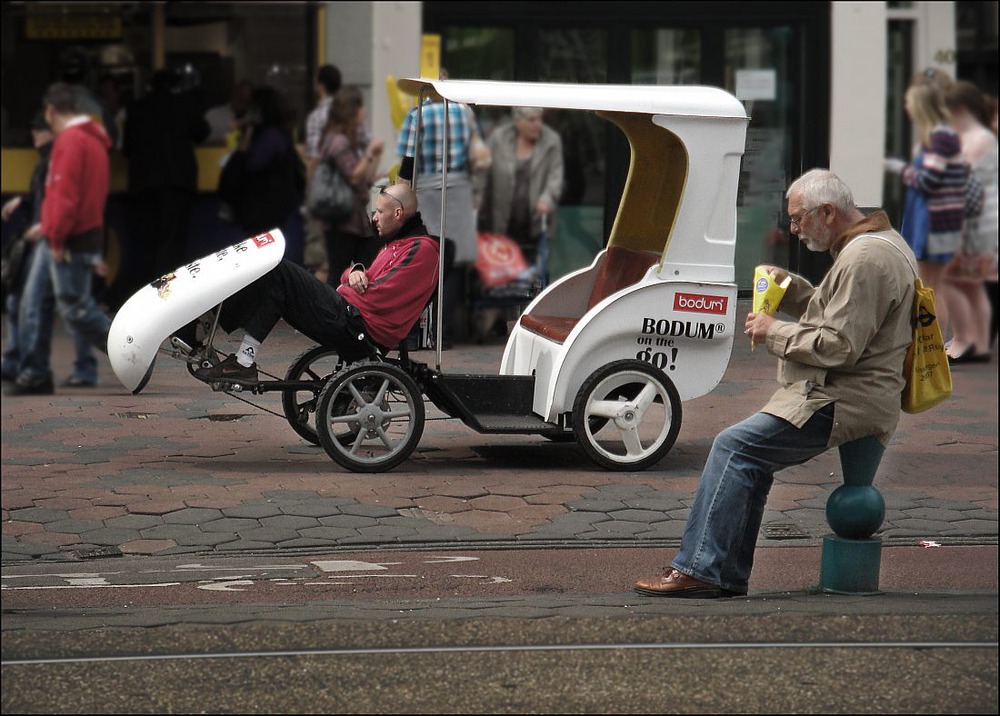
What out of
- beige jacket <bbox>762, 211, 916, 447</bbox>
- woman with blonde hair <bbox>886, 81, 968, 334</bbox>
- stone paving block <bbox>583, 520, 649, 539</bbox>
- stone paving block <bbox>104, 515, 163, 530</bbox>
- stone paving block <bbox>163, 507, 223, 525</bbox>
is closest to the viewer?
beige jacket <bbox>762, 211, 916, 447</bbox>

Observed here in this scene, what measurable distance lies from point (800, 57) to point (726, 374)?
0.45 m

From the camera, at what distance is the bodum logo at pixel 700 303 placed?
139cm

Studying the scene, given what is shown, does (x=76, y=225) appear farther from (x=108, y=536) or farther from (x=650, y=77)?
(x=108, y=536)

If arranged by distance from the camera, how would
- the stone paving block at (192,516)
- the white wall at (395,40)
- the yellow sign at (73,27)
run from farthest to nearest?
the yellow sign at (73,27) → the white wall at (395,40) → the stone paving block at (192,516)

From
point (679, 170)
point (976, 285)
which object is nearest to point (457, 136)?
point (679, 170)

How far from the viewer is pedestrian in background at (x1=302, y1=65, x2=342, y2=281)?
56.8 inches

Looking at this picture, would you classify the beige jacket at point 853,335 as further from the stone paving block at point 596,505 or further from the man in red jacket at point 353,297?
the stone paving block at point 596,505

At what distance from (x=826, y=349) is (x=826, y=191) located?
13 centimetres

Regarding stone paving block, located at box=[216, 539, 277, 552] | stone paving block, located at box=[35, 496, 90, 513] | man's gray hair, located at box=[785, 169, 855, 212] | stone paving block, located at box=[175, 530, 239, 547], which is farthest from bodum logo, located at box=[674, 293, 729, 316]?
stone paving block, located at box=[216, 539, 277, 552]

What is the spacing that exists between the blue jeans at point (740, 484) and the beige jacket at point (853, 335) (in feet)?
0.08

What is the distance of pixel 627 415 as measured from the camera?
1.54m

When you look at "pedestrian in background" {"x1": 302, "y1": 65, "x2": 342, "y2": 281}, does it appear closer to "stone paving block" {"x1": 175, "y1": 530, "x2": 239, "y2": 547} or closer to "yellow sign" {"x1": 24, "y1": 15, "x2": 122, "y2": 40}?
"stone paving block" {"x1": 175, "y1": 530, "x2": 239, "y2": 547}

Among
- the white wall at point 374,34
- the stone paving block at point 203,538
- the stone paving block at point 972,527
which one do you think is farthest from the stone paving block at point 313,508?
the white wall at point 374,34

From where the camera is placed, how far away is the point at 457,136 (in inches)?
57.8
